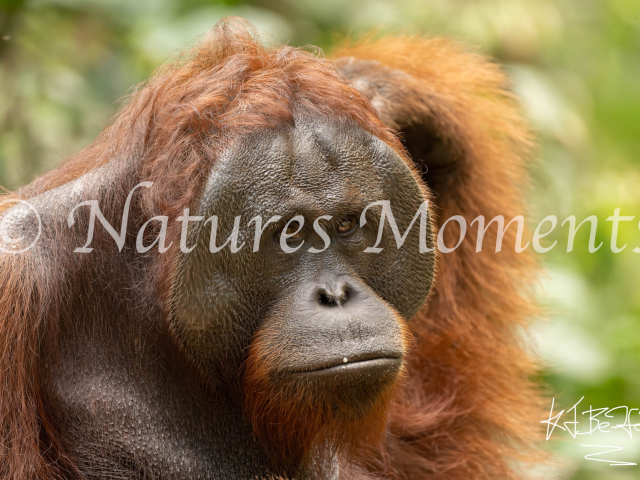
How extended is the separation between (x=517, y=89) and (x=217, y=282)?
289 cm

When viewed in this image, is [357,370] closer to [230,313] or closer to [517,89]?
[230,313]

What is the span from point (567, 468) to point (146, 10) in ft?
9.90

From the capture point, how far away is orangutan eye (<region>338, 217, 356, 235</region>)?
2166mm

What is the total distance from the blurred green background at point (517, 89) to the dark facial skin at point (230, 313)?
1205mm

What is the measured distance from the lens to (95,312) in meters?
2.17

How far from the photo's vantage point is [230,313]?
82.4 inches

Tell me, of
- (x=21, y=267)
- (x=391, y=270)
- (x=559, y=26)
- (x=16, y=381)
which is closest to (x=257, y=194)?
(x=391, y=270)

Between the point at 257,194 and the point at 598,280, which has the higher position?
the point at 598,280

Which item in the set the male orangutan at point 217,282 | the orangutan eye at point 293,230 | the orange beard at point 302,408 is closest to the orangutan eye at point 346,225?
the male orangutan at point 217,282

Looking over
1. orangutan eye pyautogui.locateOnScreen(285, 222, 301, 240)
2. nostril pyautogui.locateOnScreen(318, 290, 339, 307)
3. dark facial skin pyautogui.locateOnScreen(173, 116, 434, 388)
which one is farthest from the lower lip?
orangutan eye pyautogui.locateOnScreen(285, 222, 301, 240)

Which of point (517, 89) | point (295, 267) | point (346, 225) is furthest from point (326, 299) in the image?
point (517, 89)

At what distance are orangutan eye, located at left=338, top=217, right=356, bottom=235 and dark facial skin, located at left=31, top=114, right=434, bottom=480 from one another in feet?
0.05

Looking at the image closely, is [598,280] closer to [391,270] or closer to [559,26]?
[559,26]
